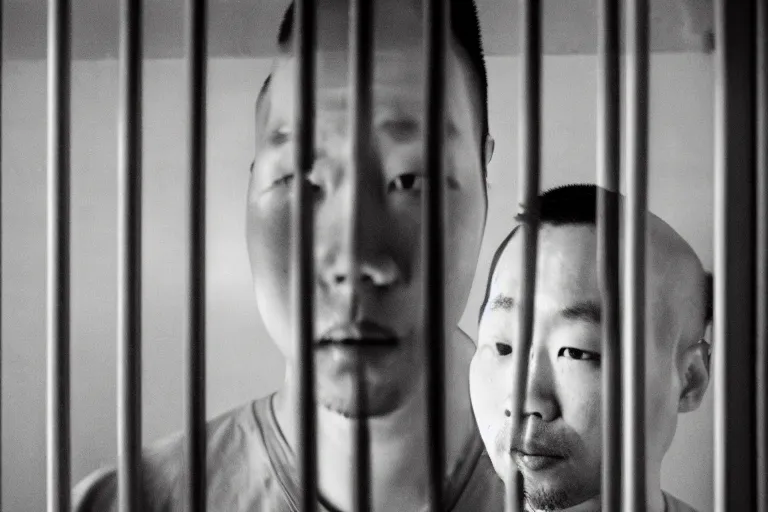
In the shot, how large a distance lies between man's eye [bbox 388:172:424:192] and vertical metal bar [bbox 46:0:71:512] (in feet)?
0.76

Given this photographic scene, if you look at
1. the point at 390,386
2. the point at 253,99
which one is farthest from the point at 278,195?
the point at 253,99

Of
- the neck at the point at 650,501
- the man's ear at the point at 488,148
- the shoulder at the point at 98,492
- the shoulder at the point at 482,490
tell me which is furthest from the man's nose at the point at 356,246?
the shoulder at the point at 98,492

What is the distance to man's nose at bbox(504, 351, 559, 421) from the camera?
0.61 meters

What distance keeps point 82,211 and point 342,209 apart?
28.3 inches

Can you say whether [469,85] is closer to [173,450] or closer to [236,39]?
[236,39]

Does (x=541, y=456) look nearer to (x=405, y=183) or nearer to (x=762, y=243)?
(x=405, y=183)

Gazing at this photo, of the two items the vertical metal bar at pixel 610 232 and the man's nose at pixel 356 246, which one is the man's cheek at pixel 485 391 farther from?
the vertical metal bar at pixel 610 232

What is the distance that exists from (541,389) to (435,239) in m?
0.41

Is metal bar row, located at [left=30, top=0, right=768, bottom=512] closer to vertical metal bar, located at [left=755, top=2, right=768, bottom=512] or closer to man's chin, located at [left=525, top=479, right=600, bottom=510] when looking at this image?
vertical metal bar, located at [left=755, top=2, right=768, bottom=512]

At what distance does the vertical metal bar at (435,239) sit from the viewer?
229 millimetres

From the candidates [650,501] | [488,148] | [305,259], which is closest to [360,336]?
[305,259]

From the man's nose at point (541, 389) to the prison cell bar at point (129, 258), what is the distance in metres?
0.40

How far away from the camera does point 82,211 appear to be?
1083mm

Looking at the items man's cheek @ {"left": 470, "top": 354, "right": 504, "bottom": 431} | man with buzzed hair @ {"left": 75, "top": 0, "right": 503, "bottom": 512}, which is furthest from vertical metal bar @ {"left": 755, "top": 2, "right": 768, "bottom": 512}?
man's cheek @ {"left": 470, "top": 354, "right": 504, "bottom": 431}
